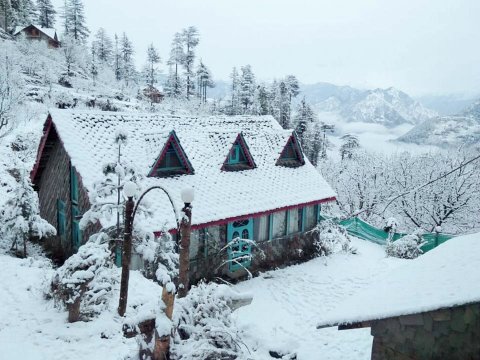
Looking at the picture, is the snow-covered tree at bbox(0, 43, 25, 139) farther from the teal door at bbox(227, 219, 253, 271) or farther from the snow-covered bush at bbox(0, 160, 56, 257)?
the teal door at bbox(227, 219, 253, 271)

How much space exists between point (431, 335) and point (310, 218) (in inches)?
547

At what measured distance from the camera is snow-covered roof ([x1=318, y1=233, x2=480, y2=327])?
4914 mm

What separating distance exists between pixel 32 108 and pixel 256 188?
32.5m

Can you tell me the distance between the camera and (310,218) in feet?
62.8

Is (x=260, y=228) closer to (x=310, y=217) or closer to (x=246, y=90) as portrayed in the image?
(x=310, y=217)

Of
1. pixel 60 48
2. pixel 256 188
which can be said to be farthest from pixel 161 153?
pixel 60 48

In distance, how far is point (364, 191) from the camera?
36.1 m

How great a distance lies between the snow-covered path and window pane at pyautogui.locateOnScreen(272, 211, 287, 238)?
5.55 feet

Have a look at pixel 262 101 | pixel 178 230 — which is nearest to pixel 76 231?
pixel 178 230

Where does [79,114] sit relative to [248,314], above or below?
above

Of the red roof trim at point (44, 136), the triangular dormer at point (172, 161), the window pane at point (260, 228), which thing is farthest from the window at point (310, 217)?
the red roof trim at point (44, 136)

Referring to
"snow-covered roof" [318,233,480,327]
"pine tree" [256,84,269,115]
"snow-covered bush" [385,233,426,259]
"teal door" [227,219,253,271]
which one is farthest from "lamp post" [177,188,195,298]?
"pine tree" [256,84,269,115]

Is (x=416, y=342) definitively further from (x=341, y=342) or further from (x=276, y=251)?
(x=276, y=251)

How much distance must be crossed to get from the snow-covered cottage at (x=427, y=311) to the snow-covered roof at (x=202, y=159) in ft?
25.4
